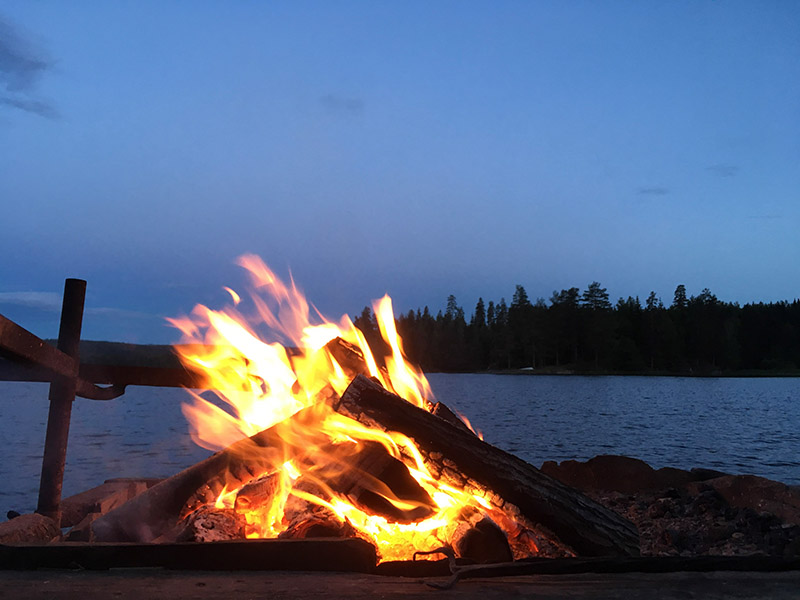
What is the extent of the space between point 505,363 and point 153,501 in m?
85.2

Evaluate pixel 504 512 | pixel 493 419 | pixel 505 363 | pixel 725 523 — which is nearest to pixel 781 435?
pixel 493 419

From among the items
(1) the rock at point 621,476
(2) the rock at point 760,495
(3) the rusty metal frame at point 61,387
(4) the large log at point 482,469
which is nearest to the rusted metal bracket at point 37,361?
(3) the rusty metal frame at point 61,387

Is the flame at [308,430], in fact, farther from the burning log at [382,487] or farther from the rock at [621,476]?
the rock at [621,476]

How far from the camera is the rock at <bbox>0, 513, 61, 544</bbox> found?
4434 mm

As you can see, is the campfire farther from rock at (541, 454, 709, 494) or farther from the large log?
rock at (541, 454, 709, 494)

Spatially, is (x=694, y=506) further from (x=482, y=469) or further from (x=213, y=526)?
(x=213, y=526)

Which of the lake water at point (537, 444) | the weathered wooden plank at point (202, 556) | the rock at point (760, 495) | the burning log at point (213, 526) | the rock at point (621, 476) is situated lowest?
the lake water at point (537, 444)

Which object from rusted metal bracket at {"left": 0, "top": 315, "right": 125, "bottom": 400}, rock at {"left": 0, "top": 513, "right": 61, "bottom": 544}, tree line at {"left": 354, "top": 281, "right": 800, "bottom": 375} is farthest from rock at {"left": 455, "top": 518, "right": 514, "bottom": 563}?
tree line at {"left": 354, "top": 281, "right": 800, "bottom": 375}

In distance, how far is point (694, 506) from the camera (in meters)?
5.82

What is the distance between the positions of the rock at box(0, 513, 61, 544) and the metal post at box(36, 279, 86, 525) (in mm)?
162

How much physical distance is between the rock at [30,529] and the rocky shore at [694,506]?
5210 millimetres

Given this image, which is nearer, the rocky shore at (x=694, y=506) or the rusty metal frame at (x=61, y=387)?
the rocky shore at (x=694, y=506)

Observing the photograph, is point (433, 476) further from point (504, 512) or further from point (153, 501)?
point (153, 501)

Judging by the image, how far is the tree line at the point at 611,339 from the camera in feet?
278
